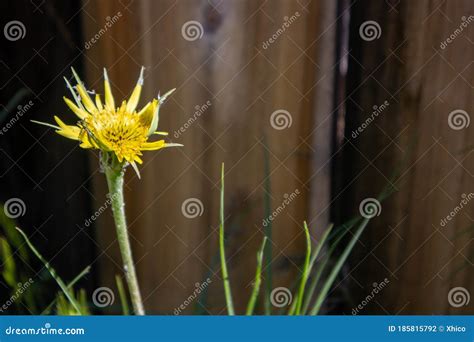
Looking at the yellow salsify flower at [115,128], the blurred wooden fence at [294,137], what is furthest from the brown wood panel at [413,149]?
the yellow salsify flower at [115,128]

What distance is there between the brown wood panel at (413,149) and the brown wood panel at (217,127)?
0.05 m

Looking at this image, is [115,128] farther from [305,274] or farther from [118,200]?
[305,274]

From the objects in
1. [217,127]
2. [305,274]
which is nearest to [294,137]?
[217,127]

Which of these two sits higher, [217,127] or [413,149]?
[413,149]

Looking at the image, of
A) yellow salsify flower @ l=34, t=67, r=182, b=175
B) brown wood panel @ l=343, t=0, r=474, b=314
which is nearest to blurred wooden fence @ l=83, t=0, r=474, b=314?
brown wood panel @ l=343, t=0, r=474, b=314

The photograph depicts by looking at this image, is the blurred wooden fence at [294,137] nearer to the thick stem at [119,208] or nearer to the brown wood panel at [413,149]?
the brown wood panel at [413,149]

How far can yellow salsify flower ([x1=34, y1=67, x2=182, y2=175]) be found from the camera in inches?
18.2

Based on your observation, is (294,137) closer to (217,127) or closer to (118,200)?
(217,127)

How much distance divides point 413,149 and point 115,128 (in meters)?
0.31

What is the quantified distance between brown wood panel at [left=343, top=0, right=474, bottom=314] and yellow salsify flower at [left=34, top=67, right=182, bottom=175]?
251mm

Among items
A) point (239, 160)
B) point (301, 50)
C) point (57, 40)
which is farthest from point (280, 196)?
point (57, 40)

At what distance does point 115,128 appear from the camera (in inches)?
19.3

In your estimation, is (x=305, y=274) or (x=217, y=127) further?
(x=217, y=127)

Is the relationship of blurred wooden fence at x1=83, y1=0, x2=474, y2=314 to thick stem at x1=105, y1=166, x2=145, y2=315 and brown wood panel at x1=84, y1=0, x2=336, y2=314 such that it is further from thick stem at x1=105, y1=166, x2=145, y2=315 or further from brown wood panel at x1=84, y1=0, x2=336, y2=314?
thick stem at x1=105, y1=166, x2=145, y2=315
